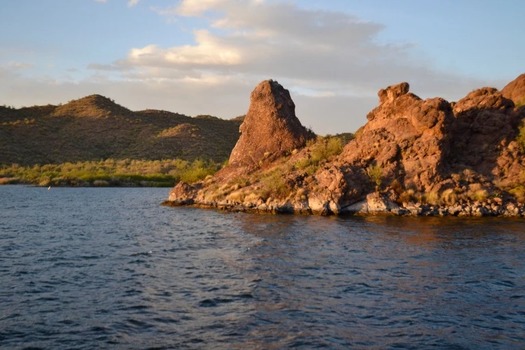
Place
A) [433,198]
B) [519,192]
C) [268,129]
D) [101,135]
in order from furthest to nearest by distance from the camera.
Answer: [101,135]
[268,129]
[433,198]
[519,192]

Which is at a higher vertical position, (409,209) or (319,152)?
Result: (319,152)

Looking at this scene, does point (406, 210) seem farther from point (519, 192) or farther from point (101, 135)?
point (101, 135)

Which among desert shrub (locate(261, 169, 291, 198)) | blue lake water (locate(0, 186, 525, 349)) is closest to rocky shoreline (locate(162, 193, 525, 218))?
desert shrub (locate(261, 169, 291, 198))

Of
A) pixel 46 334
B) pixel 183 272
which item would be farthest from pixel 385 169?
pixel 46 334

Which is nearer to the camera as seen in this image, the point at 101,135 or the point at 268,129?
the point at 268,129

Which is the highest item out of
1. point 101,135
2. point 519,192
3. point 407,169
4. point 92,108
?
point 92,108

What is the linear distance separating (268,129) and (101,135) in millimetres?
85012

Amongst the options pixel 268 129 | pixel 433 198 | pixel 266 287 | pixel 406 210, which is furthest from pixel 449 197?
pixel 266 287

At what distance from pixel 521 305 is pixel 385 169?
67.1ft

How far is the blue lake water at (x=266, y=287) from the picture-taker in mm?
10953

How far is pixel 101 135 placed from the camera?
11919 cm

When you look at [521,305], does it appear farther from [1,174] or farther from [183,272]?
[1,174]

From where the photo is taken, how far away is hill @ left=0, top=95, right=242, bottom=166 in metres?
104

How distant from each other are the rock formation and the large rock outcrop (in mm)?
1094
